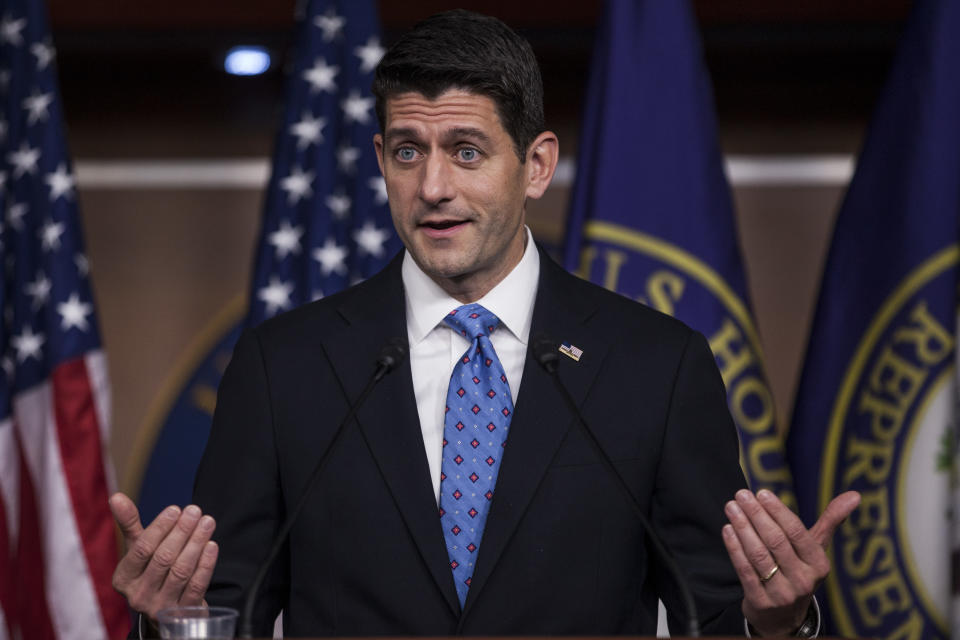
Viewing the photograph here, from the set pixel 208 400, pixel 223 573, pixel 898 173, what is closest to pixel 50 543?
pixel 208 400

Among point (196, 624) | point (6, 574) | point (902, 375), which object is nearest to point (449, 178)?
point (196, 624)

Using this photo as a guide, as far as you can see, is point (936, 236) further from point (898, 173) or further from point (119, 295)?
point (119, 295)

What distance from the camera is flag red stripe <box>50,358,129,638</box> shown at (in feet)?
10.6

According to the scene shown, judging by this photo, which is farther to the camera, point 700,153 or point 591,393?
point 700,153

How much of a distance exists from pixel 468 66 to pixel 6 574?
2.17m

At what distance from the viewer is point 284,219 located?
334cm

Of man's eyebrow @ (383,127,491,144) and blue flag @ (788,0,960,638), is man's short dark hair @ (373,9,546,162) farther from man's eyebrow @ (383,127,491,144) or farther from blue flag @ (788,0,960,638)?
blue flag @ (788,0,960,638)

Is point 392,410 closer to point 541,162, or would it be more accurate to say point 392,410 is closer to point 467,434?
point 467,434

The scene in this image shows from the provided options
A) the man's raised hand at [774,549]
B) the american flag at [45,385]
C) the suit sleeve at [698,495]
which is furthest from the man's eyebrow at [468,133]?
the american flag at [45,385]

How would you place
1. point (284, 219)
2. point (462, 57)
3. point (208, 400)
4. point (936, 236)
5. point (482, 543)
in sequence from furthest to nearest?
point (208, 400) < point (284, 219) < point (936, 236) < point (462, 57) < point (482, 543)

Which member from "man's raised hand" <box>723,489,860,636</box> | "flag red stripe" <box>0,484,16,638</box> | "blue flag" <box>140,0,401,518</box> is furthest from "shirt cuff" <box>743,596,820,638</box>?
"flag red stripe" <box>0,484,16,638</box>

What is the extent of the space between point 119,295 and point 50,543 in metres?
1.21

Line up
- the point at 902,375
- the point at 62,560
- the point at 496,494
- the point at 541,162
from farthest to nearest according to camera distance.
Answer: the point at 62,560
the point at 902,375
the point at 541,162
the point at 496,494

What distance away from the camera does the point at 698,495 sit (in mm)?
1875
